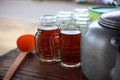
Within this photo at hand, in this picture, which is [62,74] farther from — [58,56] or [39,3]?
[39,3]

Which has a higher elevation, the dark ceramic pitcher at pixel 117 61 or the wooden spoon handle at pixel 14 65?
the dark ceramic pitcher at pixel 117 61

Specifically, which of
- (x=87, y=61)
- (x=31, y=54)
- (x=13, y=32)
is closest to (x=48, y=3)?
(x=13, y=32)

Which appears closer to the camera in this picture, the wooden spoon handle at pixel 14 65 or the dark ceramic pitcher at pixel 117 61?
the dark ceramic pitcher at pixel 117 61

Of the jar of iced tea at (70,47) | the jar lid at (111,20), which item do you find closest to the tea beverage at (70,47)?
the jar of iced tea at (70,47)

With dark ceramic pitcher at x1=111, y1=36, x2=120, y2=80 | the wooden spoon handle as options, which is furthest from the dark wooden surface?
dark ceramic pitcher at x1=111, y1=36, x2=120, y2=80

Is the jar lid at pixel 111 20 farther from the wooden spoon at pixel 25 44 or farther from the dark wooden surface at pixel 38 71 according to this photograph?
the wooden spoon at pixel 25 44

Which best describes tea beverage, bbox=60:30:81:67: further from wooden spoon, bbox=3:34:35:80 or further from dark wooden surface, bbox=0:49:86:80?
wooden spoon, bbox=3:34:35:80

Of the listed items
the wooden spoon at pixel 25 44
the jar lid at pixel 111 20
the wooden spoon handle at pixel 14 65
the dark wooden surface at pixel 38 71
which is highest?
the jar lid at pixel 111 20
